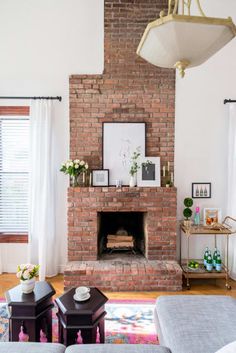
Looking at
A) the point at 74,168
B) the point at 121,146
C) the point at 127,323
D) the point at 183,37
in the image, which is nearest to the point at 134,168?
the point at 121,146

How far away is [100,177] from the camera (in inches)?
158

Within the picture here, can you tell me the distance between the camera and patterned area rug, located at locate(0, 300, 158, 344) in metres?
2.57

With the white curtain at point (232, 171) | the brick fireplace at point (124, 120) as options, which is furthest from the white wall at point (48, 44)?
the white curtain at point (232, 171)

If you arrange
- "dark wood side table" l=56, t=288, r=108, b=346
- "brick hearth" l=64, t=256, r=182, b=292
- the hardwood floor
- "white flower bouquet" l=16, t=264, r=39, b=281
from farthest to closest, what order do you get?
1. "brick hearth" l=64, t=256, r=182, b=292
2. the hardwood floor
3. "white flower bouquet" l=16, t=264, r=39, b=281
4. "dark wood side table" l=56, t=288, r=108, b=346

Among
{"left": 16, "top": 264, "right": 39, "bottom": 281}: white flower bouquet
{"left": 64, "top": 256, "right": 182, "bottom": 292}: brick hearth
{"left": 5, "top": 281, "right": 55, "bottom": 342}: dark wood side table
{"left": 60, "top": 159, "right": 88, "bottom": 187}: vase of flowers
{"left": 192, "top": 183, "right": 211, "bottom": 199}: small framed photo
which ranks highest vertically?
{"left": 60, "top": 159, "right": 88, "bottom": 187}: vase of flowers

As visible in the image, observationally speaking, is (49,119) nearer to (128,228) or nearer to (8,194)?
(8,194)

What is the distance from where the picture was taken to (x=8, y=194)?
419 centimetres

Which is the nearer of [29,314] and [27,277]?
[29,314]

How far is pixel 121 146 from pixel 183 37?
254 cm

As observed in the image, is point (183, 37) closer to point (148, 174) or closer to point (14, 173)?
point (148, 174)

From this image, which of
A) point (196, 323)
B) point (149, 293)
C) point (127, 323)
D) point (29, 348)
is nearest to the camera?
point (29, 348)

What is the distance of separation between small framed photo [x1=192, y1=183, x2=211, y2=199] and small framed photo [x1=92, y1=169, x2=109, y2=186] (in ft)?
4.21

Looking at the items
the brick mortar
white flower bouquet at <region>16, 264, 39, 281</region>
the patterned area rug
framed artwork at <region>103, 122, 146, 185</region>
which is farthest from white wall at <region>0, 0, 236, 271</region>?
white flower bouquet at <region>16, 264, 39, 281</region>

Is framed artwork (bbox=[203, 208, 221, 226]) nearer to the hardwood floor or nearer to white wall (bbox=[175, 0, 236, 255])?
white wall (bbox=[175, 0, 236, 255])
